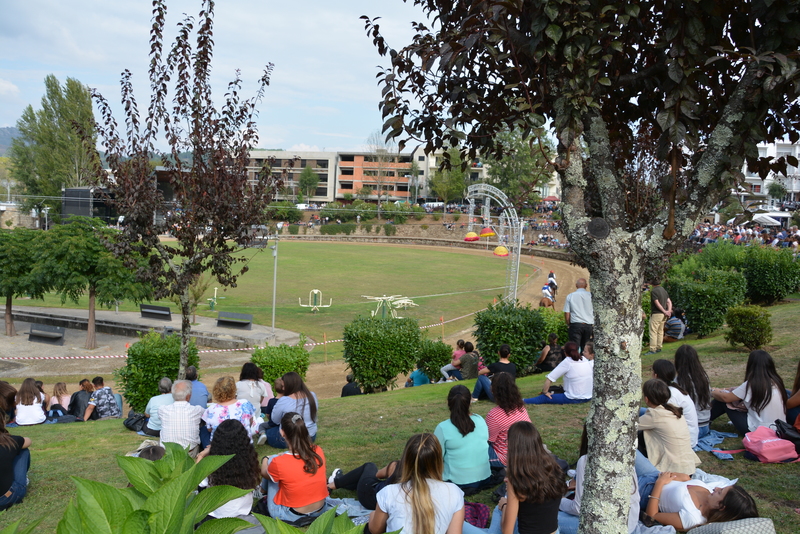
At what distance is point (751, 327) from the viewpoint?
10.3 metres

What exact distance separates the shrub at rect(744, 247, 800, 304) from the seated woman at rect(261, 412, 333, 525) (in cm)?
1567

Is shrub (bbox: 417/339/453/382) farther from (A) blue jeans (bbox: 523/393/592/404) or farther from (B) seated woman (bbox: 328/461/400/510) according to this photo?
(B) seated woman (bbox: 328/461/400/510)

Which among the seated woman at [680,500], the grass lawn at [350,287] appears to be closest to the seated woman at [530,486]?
the seated woman at [680,500]

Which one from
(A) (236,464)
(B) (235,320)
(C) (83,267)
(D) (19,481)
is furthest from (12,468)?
(C) (83,267)

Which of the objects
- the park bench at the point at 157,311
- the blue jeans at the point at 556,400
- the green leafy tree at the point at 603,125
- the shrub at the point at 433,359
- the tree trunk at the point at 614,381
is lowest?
the park bench at the point at 157,311

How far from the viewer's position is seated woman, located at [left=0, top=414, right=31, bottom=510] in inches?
199

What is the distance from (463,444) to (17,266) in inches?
804

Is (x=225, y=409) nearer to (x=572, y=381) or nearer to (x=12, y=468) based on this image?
(x=12, y=468)

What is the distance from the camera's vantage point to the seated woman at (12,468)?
5062mm

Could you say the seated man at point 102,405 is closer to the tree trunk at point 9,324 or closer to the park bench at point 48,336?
the park bench at point 48,336

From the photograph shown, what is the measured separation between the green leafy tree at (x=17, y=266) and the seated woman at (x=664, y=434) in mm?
20084

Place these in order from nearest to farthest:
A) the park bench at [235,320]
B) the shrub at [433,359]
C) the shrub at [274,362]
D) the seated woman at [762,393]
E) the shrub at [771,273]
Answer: the seated woman at [762,393], the shrub at [274,362], the shrub at [433,359], the shrub at [771,273], the park bench at [235,320]

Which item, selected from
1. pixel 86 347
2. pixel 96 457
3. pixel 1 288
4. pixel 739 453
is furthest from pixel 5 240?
pixel 739 453

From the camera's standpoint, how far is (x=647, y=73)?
3.76 meters
